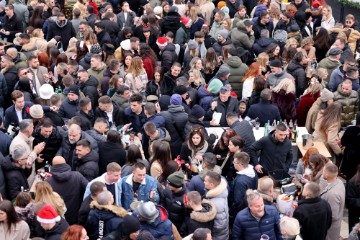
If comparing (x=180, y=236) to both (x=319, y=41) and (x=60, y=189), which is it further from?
(x=319, y=41)

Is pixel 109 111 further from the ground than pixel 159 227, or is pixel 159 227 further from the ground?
pixel 159 227

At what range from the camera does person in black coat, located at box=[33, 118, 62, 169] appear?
10570 mm

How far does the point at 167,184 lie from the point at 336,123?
3700 mm

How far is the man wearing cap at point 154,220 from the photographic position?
27.1 ft

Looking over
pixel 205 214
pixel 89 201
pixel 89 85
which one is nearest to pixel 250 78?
pixel 89 85

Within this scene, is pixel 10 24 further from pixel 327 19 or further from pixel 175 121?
pixel 327 19

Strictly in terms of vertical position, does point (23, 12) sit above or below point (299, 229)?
below

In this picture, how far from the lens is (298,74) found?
13.6 meters

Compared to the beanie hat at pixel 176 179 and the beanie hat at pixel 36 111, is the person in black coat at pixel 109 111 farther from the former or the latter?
the beanie hat at pixel 176 179

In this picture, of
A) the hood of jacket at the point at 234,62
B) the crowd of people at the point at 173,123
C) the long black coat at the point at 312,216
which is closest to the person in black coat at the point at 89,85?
the crowd of people at the point at 173,123

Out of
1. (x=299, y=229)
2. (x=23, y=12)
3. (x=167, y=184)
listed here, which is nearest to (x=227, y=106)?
(x=167, y=184)

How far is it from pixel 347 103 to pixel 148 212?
5.35 meters

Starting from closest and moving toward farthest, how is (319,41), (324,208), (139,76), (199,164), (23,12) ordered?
(324,208) < (199,164) < (139,76) < (319,41) < (23,12)

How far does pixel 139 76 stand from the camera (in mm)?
13164
